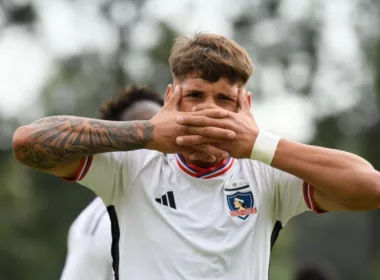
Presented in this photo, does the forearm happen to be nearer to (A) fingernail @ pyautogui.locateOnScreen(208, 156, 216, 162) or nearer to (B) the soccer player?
(A) fingernail @ pyautogui.locateOnScreen(208, 156, 216, 162)

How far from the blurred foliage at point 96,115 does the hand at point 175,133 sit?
32.0 metres

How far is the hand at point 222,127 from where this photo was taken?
4.85 metres

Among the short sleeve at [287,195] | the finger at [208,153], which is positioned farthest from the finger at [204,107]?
the short sleeve at [287,195]

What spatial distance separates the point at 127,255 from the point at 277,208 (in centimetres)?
90

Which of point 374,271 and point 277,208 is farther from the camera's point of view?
point 374,271

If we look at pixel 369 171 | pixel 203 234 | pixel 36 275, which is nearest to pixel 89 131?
pixel 203 234

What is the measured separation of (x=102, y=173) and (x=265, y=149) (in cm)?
91

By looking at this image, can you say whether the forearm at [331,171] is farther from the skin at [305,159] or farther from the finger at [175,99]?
the finger at [175,99]

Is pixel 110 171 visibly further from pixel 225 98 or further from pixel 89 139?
pixel 225 98

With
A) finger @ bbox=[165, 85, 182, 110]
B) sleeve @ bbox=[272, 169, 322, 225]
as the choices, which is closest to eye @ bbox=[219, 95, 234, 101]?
finger @ bbox=[165, 85, 182, 110]

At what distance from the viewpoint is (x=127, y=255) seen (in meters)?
5.06

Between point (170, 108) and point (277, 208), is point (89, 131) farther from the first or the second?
point (277, 208)

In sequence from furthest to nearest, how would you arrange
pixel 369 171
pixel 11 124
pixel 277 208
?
pixel 11 124, pixel 277 208, pixel 369 171

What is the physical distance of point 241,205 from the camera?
5.11 m
